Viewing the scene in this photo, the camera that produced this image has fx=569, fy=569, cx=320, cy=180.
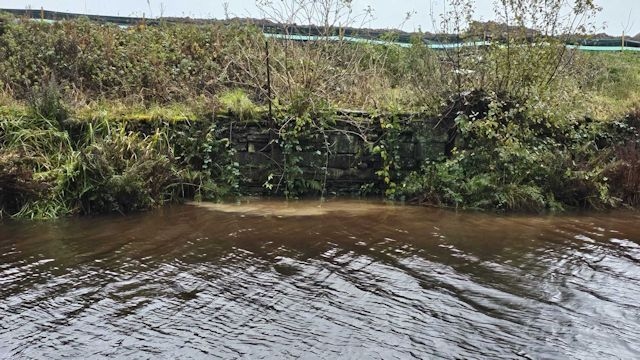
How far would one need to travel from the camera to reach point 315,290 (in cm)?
461

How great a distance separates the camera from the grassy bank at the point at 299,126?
25.8 ft

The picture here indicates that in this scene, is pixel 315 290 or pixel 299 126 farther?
pixel 299 126

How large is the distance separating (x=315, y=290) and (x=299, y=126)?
507 centimetres

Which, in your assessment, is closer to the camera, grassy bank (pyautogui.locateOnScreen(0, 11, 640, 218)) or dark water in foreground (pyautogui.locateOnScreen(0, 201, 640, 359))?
dark water in foreground (pyautogui.locateOnScreen(0, 201, 640, 359))

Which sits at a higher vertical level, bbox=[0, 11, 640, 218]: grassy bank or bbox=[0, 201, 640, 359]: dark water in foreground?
bbox=[0, 11, 640, 218]: grassy bank

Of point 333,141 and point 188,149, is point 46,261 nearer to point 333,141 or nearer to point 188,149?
point 188,149

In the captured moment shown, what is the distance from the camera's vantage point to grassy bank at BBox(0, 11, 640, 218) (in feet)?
25.8

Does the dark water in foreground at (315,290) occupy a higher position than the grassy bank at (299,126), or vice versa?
the grassy bank at (299,126)

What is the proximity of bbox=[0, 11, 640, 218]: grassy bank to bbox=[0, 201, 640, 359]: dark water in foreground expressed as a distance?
0.98 meters

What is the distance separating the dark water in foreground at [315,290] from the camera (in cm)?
362

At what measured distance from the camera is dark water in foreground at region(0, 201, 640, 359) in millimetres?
3619

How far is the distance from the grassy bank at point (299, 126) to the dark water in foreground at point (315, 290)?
3.22 feet

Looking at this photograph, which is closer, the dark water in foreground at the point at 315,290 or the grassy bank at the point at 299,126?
the dark water in foreground at the point at 315,290

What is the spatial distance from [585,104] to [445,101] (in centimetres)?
279
